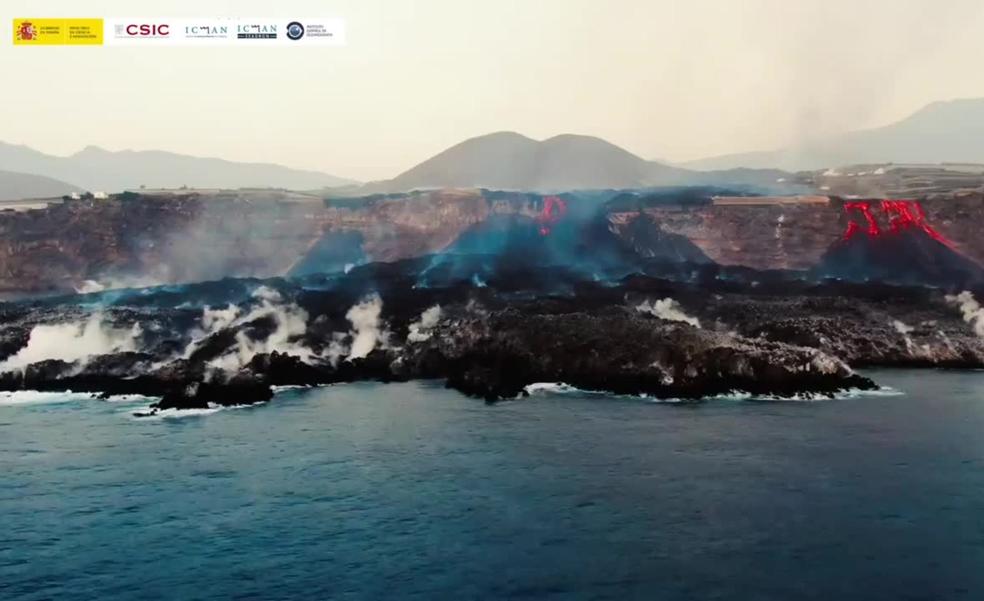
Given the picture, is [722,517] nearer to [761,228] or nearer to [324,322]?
[324,322]

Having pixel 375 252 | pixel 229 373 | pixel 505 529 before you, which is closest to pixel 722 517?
pixel 505 529

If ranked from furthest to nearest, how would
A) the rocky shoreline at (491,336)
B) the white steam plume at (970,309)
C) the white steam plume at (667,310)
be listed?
the white steam plume at (667,310) < the white steam plume at (970,309) < the rocky shoreline at (491,336)

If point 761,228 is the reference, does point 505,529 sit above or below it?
below

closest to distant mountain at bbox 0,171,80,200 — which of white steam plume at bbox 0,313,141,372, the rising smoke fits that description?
white steam plume at bbox 0,313,141,372

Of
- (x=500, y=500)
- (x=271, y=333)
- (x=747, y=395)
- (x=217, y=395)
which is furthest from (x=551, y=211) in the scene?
(x=500, y=500)

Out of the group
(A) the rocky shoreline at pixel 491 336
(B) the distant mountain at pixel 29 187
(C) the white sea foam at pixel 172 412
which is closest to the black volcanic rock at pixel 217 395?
(A) the rocky shoreline at pixel 491 336

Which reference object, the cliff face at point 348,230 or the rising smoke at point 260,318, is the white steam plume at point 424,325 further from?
the cliff face at point 348,230
